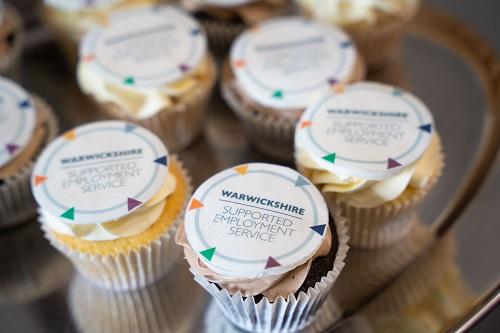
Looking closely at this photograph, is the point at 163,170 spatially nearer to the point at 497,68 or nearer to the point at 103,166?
the point at 103,166

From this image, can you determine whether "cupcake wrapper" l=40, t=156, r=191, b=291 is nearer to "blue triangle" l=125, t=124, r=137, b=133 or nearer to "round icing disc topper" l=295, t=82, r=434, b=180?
"blue triangle" l=125, t=124, r=137, b=133

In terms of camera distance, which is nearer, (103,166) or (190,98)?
(103,166)

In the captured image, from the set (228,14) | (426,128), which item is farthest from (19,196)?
(426,128)

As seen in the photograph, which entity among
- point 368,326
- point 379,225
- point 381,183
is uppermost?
point 381,183

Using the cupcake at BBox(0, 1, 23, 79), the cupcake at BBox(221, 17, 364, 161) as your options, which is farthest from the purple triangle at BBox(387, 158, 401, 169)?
the cupcake at BBox(0, 1, 23, 79)

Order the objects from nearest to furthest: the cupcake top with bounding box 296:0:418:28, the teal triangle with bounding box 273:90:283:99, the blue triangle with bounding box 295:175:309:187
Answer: the blue triangle with bounding box 295:175:309:187
the teal triangle with bounding box 273:90:283:99
the cupcake top with bounding box 296:0:418:28

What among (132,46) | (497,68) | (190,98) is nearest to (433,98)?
(497,68)

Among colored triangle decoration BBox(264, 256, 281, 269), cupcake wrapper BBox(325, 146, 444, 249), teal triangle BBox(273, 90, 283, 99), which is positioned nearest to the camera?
colored triangle decoration BBox(264, 256, 281, 269)

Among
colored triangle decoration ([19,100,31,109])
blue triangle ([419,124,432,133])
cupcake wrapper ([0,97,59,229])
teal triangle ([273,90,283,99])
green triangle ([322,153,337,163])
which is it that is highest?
blue triangle ([419,124,432,133])
